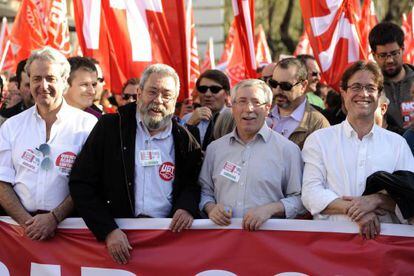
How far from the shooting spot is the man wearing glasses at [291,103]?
6.46 meters

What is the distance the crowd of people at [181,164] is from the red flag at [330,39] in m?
2.30

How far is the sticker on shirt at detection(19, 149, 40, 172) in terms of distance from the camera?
228 inches

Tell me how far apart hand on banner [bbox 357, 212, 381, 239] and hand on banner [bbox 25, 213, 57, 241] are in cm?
206

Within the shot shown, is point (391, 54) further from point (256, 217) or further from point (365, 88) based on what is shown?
point (256, 217)

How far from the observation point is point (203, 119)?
707 centimetres

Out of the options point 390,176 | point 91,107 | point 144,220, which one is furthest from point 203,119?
point 390,176

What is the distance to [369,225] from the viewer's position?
5184mm

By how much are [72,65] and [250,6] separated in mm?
1852

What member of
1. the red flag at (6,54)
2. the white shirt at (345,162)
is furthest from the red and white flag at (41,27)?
the white shirt at (345,162)

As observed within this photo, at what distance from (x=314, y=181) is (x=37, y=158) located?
1.90 m

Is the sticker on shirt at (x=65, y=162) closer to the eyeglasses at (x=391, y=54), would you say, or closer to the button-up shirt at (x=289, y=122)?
the button-up shirt at (x=289, y=122)

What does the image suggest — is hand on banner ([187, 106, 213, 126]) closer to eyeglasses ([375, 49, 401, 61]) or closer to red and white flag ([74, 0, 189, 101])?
red and white flag ([74, 0, 189, 101])

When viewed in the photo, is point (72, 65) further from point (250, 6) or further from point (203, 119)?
point (250, 6)

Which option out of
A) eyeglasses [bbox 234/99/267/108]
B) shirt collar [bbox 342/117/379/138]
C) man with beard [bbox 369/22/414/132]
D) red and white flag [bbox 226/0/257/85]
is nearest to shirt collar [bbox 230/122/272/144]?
eyeglasses [bbox 234/99/267/108]
